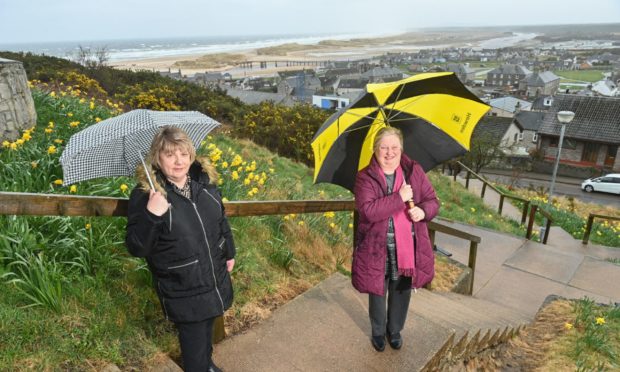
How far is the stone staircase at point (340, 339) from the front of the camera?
96.6 inches

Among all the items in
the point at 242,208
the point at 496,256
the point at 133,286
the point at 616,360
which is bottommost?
the point at 496,256

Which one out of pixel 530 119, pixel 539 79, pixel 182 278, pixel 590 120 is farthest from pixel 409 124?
pixel 539 79

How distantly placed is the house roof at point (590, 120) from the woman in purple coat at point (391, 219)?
32.3 metres

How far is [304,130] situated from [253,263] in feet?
32.7

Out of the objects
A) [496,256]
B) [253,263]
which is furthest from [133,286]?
[496,256]

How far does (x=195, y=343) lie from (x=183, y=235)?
632 mm

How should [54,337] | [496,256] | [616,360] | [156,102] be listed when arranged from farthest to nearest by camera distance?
1. [156,102]
2. [496,256]
3. [616,360]
4. [54,337]

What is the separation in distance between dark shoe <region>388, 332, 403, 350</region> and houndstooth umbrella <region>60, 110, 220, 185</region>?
5.94ft

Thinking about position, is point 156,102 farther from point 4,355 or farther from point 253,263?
point 4,355

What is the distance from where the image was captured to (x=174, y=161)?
1.89 meters

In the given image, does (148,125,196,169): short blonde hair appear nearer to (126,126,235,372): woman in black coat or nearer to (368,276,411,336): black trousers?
(126,126,235,372): woman in black coat

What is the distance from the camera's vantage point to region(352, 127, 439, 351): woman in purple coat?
2285 millimetres

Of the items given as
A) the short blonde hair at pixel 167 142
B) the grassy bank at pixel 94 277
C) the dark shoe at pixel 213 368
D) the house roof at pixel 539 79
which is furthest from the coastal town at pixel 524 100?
the dark shoe at pixel 213 368

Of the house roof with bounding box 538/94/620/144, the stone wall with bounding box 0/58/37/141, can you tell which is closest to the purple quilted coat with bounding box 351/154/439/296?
the stone wall with bounding box 0/58/37/141
